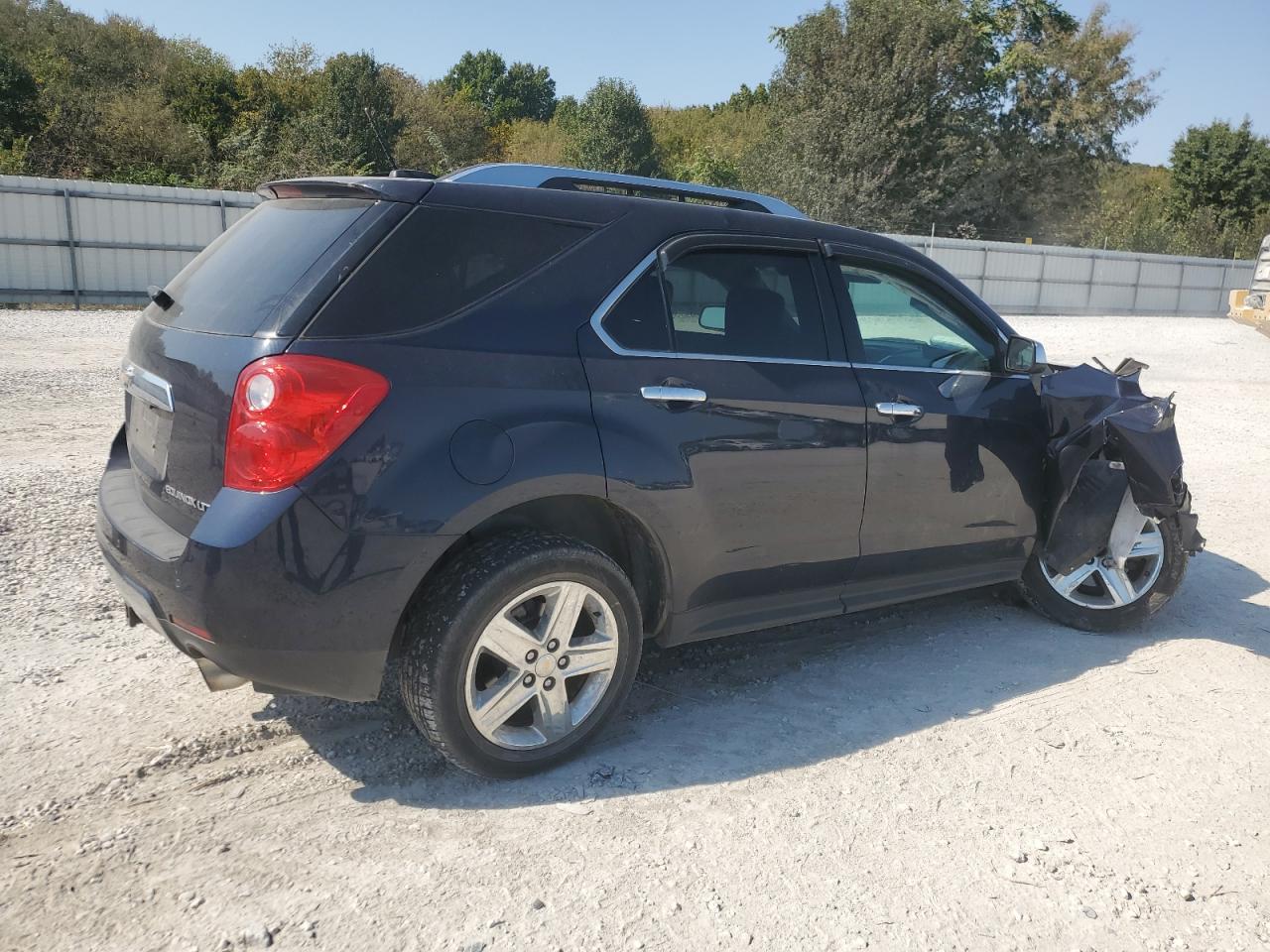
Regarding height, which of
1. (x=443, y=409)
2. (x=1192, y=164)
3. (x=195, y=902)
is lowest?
(x=195, y=902)

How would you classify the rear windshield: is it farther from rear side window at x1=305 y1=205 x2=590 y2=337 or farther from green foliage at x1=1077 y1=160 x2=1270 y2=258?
green foliage at x1=1077 y1=160 x2=1270 y2=258

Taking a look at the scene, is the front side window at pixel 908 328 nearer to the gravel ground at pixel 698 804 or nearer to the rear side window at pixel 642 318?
the rear side window at pixel 642 318

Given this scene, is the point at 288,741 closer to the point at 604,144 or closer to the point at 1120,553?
the point at 1120,553

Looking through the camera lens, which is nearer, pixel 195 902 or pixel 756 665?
pixel 195 902

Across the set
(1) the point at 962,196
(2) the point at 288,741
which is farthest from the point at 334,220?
(1) the point at 962,196

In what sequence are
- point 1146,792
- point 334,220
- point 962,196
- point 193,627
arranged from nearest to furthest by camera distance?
point 193,627 < point 334,220 < point 1146,792 < point 962,196

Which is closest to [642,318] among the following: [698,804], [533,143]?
[698,804]

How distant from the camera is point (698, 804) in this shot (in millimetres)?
3064

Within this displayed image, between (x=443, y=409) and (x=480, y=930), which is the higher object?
(x=443, y=409)

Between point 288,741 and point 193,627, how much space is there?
745 mm

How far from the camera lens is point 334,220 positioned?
298cm

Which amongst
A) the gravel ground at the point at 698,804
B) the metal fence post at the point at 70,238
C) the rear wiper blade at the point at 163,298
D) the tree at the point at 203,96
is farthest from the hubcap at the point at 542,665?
the tree at the point at 203,96

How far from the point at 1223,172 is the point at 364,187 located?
55.1 meters

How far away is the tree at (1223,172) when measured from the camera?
47.0 meters
